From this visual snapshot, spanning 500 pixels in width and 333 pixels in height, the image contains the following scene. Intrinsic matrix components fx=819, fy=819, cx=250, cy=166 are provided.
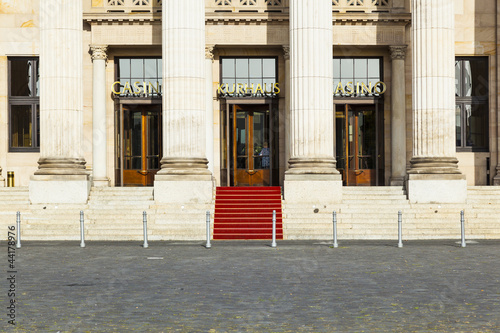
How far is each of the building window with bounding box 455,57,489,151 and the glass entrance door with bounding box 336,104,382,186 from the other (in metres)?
3.87

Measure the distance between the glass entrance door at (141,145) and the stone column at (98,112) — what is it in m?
1.23

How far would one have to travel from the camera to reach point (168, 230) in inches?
1101

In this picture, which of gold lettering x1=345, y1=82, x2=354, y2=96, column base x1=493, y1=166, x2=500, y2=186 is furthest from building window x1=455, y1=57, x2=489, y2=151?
gold lettering x1=345, y1=82, x2=354, y2=96

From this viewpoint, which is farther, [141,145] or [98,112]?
[141,145]

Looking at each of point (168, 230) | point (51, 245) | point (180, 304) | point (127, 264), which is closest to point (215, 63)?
point (168, 230)

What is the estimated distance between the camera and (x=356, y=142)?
123 feet

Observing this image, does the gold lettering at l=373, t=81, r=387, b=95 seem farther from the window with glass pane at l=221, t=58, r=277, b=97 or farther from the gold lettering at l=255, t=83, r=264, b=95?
the gold lettering at l=255, t=83, r=264, b=95

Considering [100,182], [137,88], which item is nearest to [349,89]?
[137,88]

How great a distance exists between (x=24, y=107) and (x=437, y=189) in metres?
18.8

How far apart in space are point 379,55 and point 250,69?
5916mm

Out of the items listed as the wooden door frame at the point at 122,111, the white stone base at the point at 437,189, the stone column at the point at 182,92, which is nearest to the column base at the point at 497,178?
the white stone base at the point at 437,189

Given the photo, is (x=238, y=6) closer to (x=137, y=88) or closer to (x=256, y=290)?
(x=137, y=88)

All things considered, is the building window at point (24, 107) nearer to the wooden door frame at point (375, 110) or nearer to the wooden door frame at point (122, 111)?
the wooden door frame at point (122, 111)

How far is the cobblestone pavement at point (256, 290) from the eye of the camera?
11281 millimetres
